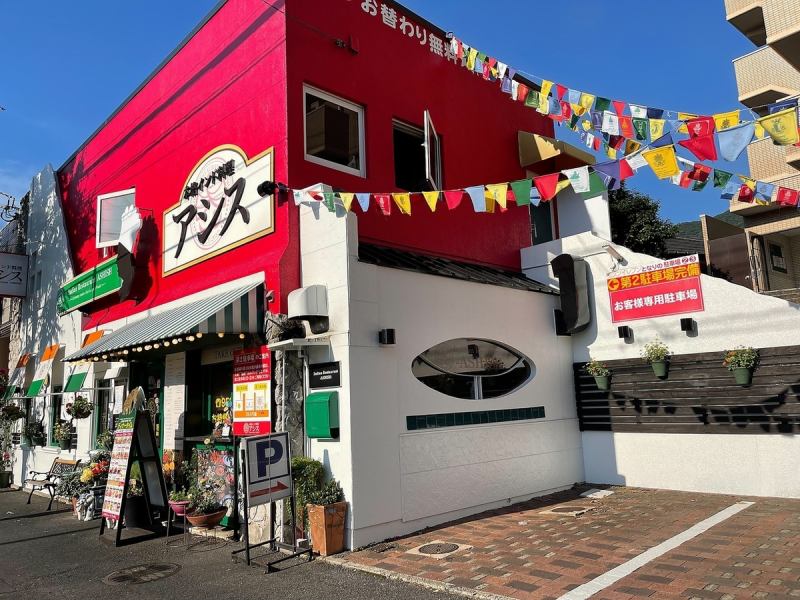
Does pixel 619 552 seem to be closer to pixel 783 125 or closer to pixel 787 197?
pixel 783 125

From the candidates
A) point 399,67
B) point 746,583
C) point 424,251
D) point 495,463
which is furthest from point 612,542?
point 399,67

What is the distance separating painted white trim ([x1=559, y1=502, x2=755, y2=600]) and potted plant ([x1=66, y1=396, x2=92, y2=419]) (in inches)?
410

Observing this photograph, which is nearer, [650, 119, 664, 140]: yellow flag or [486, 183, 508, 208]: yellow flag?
[650, 119, 664, 140]: yellow flag

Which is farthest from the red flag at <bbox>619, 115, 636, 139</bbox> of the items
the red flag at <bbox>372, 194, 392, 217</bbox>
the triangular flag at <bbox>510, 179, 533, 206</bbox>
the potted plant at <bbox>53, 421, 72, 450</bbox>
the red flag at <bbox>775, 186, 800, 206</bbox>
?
the potted plant at <bbox>53, 421, 72, 450</bbox>

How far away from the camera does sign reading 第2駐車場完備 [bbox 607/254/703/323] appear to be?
356 inches

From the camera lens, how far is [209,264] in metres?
9.36

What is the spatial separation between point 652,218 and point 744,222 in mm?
2635

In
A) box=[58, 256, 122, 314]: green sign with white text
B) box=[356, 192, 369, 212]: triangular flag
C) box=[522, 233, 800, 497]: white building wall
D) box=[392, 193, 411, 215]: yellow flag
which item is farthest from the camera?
box=[58, 256, 122, 314]: green sign with white text

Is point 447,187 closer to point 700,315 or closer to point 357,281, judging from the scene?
point 357,281

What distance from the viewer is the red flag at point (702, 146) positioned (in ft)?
21.0

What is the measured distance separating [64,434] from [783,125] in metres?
13.7

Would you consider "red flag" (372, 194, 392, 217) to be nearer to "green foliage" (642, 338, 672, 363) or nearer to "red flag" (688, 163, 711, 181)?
"red flag" (688, 163, 711, 181)

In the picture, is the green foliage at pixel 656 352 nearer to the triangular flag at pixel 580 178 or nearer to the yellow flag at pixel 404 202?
the triangular flag at pixel 580 178

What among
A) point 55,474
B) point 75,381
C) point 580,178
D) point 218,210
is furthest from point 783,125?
point 75,381
